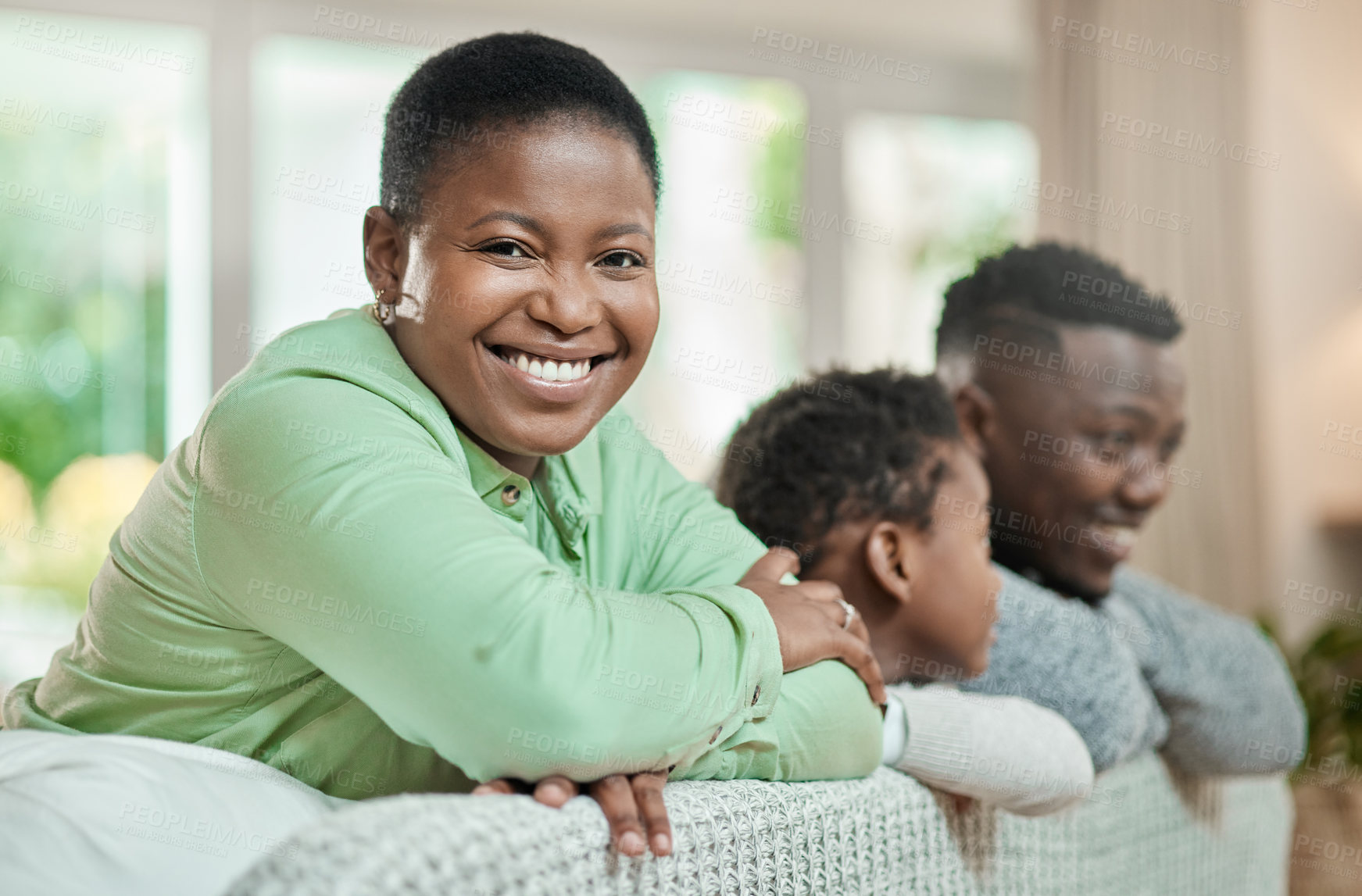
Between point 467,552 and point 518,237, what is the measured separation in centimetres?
21

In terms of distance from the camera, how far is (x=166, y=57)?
300 cm

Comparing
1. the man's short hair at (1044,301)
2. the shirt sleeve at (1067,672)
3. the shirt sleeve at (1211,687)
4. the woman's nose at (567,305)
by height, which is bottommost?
the shirt sleeve at (1211,687)

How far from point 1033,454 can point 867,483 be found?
16.0 inches

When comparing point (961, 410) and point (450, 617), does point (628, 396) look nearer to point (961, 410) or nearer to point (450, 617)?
point (961, 410)

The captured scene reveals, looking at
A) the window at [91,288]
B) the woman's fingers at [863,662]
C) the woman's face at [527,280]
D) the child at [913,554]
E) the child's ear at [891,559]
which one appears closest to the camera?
the woman's face at [527,280]

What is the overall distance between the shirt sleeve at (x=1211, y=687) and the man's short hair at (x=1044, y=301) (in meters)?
0.33

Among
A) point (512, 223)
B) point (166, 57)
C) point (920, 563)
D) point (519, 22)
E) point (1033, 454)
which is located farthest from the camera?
point (519, 22)

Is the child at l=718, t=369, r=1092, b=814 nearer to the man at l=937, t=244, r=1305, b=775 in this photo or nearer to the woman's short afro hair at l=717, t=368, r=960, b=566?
the woman's short afro hair at l=717, t=368, r=960, b=566

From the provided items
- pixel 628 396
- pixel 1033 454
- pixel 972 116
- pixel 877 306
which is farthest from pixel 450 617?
pixel 972 116

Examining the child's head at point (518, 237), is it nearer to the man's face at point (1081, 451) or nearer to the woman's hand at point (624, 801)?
the woman's hand at point (624, 801)

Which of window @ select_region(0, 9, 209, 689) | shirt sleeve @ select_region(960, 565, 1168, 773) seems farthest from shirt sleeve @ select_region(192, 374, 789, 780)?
window @ select_region(0, 9, 209, 689)

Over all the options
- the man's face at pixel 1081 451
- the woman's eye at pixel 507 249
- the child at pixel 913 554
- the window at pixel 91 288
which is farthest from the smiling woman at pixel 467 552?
the window at pixel 91 288

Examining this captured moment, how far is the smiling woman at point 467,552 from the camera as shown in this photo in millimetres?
Result: 588

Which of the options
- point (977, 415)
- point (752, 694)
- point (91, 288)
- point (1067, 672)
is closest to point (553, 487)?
point (752, 694)
